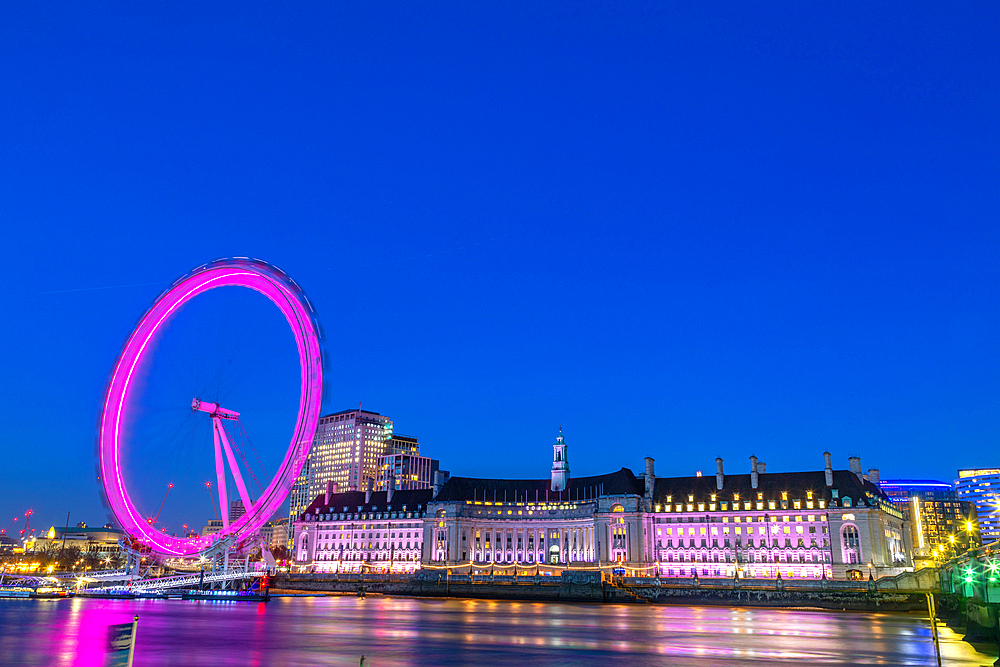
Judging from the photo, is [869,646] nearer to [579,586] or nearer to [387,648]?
[387,648]

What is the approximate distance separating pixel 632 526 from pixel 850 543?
1550 inches

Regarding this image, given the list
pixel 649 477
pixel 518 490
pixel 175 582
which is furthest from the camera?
pixel 518 490

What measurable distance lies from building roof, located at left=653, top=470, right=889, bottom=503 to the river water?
72.0m

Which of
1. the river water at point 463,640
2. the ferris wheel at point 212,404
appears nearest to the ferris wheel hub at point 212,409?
the ferris wheel at point 212,404

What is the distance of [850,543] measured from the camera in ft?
452

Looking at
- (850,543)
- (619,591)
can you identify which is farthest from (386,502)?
(850,543)

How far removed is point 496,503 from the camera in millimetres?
180125

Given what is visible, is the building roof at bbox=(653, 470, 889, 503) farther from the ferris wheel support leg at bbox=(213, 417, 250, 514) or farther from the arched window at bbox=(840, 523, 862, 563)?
the ferris wheel support leg at bbox=(213, 417, 250, 514)

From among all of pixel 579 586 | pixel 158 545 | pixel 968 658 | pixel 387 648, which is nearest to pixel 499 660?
pixel 387 648

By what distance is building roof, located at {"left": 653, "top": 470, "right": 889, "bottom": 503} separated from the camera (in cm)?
14488

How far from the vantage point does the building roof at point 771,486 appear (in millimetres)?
144875

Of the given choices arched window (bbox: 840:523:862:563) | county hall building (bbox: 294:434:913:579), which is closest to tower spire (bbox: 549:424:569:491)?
county hall building (bbox: 294:434:913:579)

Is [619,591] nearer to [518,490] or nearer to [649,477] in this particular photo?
[649,477]

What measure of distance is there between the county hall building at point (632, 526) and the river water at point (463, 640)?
2676 inches
